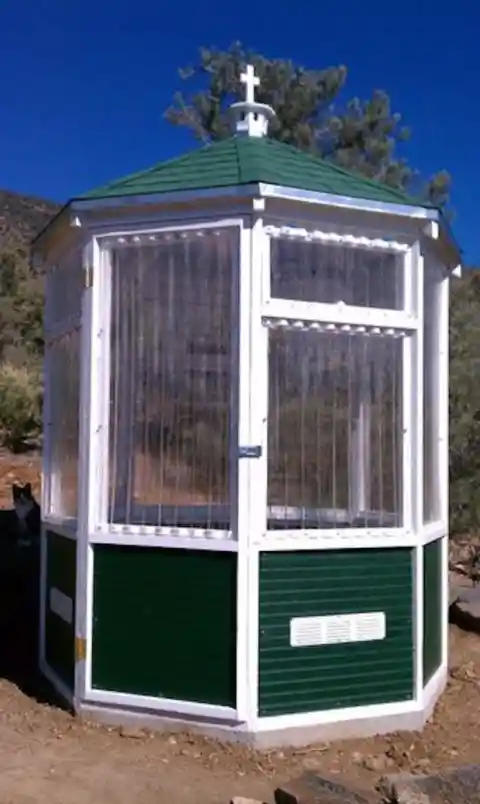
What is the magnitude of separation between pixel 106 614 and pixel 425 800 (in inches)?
90.2

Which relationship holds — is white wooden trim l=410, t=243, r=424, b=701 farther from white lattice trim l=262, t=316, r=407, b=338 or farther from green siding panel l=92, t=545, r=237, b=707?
green siding panel l=92, t=545, r=237, b=707

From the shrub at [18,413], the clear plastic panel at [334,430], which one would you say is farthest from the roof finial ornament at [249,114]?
the shrub at [18,413]

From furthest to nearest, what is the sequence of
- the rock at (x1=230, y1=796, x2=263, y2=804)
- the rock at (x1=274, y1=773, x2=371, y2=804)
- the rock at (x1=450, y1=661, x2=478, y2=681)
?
the rock at (x1=450, y1=661, x2=478, y2=681) < the rock at (x1=230, y1=796, x2=263, y2=804) < the rock at (x1=274, y1=773, x2=371, y2=804)

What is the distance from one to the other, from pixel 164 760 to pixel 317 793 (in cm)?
129

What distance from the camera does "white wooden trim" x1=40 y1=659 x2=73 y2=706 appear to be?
6.71 metres

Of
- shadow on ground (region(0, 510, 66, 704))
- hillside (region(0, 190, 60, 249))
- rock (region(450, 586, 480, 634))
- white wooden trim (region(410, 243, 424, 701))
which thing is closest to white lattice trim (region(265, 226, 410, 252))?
white wooden trim (region(410, 243, 424, 701))

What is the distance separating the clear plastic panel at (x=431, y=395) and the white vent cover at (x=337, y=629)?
0.84 m

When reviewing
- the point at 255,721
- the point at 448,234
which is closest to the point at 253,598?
the point at 255,721

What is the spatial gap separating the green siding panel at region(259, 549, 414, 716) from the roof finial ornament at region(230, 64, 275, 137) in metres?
2.82

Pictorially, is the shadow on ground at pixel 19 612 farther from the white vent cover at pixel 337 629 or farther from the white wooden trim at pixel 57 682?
the white vent cover at pixel 337 629

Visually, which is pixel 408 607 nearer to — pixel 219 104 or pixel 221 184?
pixel 221 184

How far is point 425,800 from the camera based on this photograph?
15.6 feet

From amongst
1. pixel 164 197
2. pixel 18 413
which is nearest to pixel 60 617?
pixel 164 197

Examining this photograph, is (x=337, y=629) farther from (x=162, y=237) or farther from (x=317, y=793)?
(x=162, y=237)
